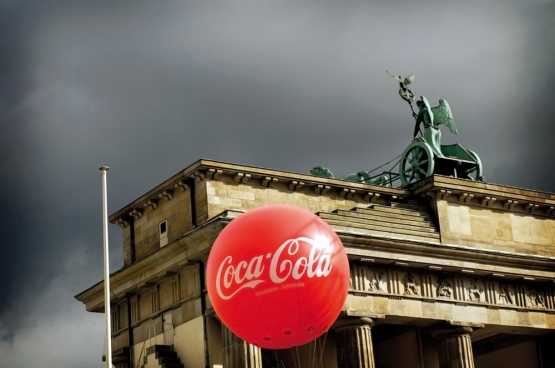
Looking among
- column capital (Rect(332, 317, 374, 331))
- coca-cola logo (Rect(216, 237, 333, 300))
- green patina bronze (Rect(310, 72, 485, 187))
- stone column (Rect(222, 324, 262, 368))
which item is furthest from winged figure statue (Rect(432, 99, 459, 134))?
coca-cola logo (Rect(216, 237, 333, 300))

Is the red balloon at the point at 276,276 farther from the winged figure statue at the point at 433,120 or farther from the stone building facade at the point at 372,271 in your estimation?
the winged figure statue at the point at 433,120

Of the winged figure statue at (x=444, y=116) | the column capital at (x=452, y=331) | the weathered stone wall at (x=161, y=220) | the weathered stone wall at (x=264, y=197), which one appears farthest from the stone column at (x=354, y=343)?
the winged figure statue at (x=444, y=116)

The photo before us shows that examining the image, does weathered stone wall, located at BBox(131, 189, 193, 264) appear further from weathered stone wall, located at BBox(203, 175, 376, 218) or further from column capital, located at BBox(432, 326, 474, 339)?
column capital, located at BBox(432, 326, 474, 339)

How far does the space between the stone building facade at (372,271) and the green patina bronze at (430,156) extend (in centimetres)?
206

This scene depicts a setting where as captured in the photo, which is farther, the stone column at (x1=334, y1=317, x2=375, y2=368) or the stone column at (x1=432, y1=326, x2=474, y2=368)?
the stone column at (x1=432, y1=326, x2=474, y2=368)

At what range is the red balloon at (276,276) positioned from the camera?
33.2 m

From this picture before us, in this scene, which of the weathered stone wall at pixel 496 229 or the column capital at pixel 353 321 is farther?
the weathered stone wall at pixel 496 229

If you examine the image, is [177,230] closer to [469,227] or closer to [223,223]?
[223,223]

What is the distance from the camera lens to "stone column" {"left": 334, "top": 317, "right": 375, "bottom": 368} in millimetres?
51062

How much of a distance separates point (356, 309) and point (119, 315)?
37.6ft

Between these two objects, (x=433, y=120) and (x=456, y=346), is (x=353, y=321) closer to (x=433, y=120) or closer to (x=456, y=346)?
(x=456, y=346)

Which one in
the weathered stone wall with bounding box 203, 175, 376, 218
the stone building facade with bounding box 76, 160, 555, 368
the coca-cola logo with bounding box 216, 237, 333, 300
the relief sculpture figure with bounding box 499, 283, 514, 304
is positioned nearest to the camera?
the coca-cola logo with bounding box 216, 237, 333, 300

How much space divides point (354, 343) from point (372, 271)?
10.5ft

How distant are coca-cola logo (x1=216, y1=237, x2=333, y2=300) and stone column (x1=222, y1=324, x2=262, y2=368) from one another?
14.7m
